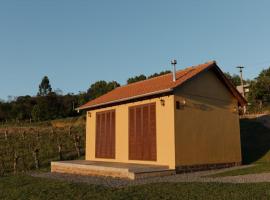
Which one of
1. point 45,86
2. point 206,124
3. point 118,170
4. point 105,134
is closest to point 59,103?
point 45,86

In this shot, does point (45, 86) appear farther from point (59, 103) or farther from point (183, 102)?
point (183, 102)

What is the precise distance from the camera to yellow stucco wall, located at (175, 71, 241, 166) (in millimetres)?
13586

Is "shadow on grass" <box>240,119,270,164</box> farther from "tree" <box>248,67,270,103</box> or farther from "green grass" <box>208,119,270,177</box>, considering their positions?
"tree" <box>248,67,270,103</box>

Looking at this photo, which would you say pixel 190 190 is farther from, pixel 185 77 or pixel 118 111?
pixel 118 111

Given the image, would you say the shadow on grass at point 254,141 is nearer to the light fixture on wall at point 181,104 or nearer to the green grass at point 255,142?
the green grass at point 255,142

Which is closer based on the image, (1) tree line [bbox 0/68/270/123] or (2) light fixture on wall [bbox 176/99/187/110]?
(2) light fixture on wall [bbox 176/99/187/110]

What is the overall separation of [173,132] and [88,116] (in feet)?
24.5

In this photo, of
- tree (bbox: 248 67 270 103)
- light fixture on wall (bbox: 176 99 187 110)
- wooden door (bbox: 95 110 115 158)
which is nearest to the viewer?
light fixture on wall (bbox: 176 99 187 110)

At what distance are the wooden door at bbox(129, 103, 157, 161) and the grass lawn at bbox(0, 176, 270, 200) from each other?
15.9 feet

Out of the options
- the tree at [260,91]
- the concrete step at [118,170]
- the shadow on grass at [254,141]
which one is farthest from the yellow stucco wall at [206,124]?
the tree at [260,91]

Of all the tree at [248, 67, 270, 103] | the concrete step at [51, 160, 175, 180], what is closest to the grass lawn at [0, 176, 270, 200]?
the concrete step at [51, 160, 175, 180]

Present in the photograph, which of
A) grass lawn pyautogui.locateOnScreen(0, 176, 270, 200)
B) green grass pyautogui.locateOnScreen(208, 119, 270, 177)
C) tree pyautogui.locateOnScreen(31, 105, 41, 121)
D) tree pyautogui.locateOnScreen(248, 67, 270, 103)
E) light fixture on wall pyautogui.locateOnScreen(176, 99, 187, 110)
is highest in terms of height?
tree pyautogui.locateOnScreen(248, 67, 270, 103)

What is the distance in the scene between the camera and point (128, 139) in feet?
51.0

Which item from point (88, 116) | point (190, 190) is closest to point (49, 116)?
point (88, 116)
